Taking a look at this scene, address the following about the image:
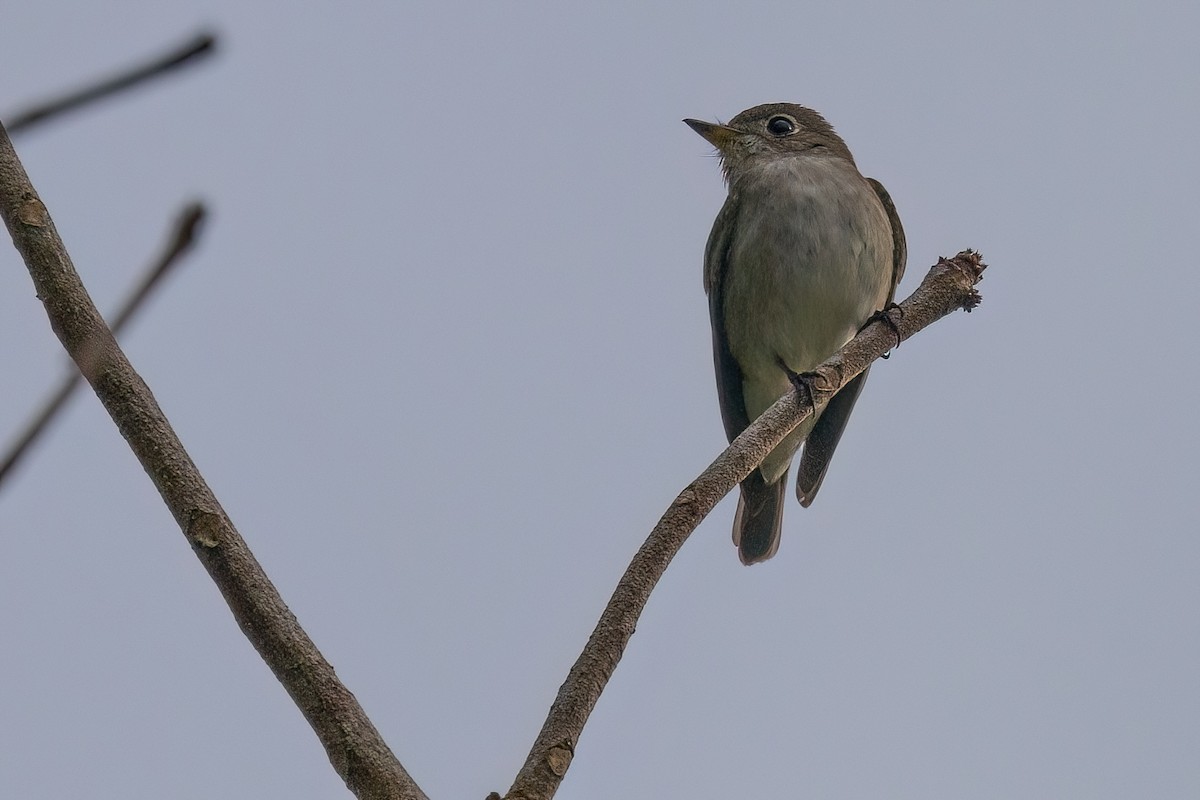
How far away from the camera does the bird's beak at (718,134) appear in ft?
34.8

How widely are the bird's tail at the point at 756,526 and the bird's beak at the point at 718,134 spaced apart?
9.22 feet

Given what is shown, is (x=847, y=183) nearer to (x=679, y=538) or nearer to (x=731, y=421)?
(x=731, y=421)

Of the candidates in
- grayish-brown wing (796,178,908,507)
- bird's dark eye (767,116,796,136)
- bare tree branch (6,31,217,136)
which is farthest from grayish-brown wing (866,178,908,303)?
bare tree branch (6,31,217,136)

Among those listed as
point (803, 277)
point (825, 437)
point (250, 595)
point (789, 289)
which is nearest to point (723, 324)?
point (789, 289)

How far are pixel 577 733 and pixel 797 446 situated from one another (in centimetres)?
675

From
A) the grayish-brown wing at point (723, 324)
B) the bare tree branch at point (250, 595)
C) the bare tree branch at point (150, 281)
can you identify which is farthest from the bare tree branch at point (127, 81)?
the grayish-brown wing at point (723, 324)

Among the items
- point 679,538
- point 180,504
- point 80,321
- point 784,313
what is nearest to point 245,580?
point 180,504

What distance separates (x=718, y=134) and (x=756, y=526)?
127 inches

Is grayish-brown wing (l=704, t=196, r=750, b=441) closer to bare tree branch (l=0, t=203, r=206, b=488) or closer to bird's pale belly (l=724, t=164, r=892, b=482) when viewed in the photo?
bird's pale belly (l=724, t=164, r=892, b=482)

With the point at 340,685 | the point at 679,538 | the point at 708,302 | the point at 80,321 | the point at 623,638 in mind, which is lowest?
the point at 340,685

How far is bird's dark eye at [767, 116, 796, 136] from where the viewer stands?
1066 centimetres

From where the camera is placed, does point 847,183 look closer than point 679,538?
No

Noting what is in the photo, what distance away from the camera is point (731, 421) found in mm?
9922

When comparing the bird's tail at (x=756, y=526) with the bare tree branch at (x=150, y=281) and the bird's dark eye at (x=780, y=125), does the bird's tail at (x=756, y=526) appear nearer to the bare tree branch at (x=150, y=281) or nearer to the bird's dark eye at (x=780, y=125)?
the bird's dark eye at (x=780, y=125)
